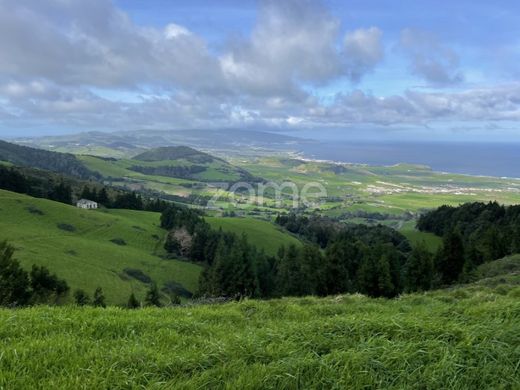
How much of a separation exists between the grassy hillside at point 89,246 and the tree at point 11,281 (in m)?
15.3

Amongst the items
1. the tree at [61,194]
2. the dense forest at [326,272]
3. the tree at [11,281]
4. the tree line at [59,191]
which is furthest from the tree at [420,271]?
the tree at [61,194]

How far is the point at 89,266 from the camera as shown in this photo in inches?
2640

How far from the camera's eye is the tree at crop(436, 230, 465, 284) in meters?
55.3

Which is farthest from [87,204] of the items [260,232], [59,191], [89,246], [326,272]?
[326,272]

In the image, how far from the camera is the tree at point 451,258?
181 ft

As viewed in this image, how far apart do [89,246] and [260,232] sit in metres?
56.4

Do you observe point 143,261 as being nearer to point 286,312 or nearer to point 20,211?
point 20,211

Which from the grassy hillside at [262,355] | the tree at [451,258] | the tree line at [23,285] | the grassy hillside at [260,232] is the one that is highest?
the grassy hillside at [262,355]

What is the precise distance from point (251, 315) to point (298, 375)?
5.64m

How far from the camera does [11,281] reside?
131 ft

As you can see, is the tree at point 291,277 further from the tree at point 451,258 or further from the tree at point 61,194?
the tree at point 61,194

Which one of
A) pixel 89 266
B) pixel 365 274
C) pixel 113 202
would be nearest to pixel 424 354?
pixel 365 274

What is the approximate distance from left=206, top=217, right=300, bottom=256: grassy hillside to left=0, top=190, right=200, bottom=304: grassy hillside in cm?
2300

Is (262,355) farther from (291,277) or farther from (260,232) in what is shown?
(260,232)
